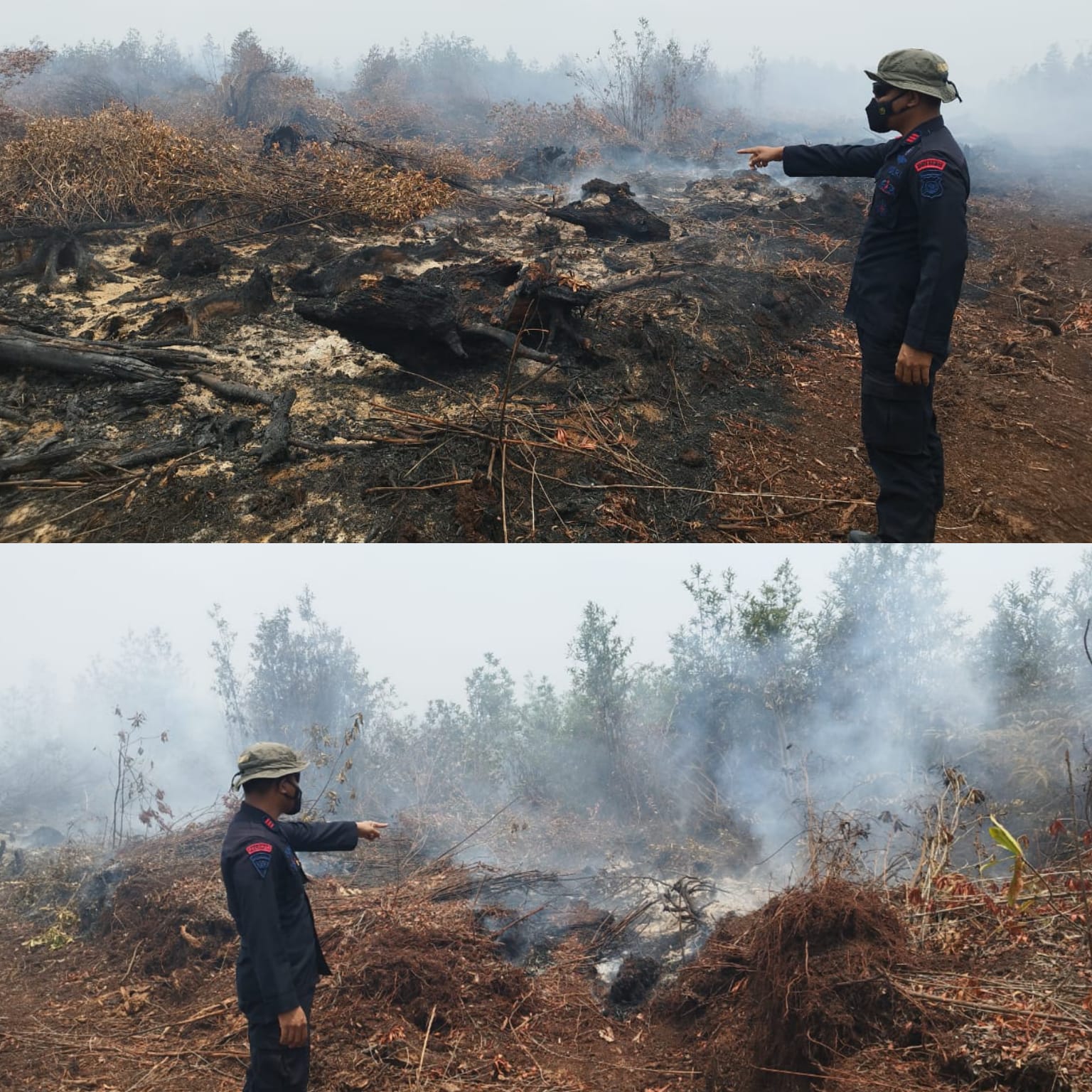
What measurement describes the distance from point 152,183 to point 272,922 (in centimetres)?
1042

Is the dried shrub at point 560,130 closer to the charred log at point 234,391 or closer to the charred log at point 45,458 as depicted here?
the charred log at point 234,391

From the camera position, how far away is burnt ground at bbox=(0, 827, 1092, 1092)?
130 inches

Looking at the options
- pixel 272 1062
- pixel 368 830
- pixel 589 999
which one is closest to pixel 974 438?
pixel 589 999

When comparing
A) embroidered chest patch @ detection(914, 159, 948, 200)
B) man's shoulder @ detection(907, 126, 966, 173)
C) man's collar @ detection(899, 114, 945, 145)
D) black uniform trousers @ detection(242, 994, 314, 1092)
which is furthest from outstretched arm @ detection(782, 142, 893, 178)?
black uniform trousers @ detection(242, 994, 314, 1092)

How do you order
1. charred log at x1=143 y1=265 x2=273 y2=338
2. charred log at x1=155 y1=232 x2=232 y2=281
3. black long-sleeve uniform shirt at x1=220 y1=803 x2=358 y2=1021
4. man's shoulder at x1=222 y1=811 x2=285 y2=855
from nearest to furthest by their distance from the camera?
1. black long-sleeve uniform shirt at x1=220 y1=803 x2=358 y2=1021
2. man's shoulder at x1=222 y1=811 x2=285 y2=855
3. charred log at x1=143 y1=265 x2=273 y2=338
4. charred log at x1=155 y1=232 x2=232 y2=281

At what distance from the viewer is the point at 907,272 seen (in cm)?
392

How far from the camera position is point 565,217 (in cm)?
1180

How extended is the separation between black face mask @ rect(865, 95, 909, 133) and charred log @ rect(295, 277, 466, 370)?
3.27m

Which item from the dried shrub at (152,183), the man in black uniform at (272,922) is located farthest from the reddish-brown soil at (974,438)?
the dried shrub at (152,183)

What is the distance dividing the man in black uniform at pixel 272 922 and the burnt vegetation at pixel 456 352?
5.47 feet

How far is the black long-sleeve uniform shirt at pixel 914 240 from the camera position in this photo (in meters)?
3.58

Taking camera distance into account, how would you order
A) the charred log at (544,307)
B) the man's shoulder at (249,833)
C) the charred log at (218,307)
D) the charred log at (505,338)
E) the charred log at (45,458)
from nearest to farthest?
1. the man's shoulder at (249,833)
2. the charred log at (45,458)
3. the charred log at (505,338)
4. the charred log at (544,307)
5. the charred log at (218,307)

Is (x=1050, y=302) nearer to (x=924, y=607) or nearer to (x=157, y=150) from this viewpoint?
(x=924, y=607)

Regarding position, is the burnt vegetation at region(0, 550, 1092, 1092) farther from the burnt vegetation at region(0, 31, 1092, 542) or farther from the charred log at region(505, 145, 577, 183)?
the charred log at region(505, 145, 577, 183)
